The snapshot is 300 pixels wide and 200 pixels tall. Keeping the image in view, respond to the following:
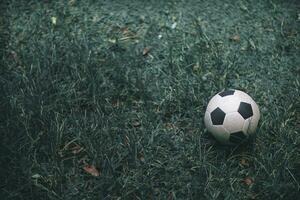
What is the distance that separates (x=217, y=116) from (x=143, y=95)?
2.98ft

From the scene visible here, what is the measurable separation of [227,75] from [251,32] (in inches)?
36.8

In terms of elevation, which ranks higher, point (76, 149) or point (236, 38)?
point (236, 38)

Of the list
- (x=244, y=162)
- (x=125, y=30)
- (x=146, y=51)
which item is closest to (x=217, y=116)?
(x=244, y=162)

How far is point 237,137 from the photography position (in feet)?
10.7

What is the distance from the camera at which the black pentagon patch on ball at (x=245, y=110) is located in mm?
3219

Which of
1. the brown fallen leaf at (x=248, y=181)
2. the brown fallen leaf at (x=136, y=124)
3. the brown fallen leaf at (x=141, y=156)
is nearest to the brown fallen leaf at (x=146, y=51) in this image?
the brown fallen leaf at (x=136, y=124)

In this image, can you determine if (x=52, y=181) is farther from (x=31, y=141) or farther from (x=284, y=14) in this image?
(x=284, y=14)

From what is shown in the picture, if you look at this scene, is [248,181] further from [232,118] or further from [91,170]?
[91,170]

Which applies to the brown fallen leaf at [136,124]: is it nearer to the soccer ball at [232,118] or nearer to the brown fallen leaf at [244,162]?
the soccer ball at [232,118]

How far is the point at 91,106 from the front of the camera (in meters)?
3.80

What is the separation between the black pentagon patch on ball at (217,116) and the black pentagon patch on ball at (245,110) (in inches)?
6.1

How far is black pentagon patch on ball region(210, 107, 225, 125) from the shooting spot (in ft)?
10.6

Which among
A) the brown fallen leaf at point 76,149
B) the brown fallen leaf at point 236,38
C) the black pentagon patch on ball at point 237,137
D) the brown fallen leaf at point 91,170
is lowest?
the brown fallen leaf at point 91,170

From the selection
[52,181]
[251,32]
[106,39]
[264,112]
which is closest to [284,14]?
[251,32]
